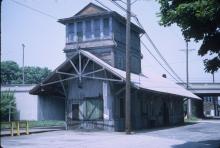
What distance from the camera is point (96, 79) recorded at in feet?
90.2

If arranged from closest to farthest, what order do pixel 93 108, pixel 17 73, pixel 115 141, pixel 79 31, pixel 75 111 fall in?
1. pixel 115 141
2. pixel 93 108
3. pixel 75 111
4. pixel 79 31
5. pixel 17 73

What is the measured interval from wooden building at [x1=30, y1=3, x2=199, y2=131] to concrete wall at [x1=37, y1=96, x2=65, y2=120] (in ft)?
21.6

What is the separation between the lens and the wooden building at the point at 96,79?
2641 centimetres

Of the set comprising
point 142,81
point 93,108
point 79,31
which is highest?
point 79,31

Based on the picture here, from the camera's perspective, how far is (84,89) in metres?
28.2

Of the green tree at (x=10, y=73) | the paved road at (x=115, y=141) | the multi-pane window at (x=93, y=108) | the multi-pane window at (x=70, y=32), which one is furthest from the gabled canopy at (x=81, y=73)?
the green tree at (x=10, y=73)

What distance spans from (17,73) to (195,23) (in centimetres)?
8321

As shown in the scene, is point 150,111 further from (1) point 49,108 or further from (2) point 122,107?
(1) point 49,108

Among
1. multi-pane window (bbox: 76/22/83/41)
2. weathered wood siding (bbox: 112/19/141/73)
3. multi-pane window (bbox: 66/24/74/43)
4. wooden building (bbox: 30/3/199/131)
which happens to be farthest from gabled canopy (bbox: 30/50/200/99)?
multi-pane window (bbox: 66/24/74/43)

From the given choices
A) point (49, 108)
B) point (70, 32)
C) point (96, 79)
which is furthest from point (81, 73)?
point (49, 108)

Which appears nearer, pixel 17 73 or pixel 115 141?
pixel 115 141

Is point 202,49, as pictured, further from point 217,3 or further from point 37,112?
point 37,112

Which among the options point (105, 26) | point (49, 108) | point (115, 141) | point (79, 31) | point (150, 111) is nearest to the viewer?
point (115, 141)

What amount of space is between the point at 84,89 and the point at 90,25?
5.87 m
